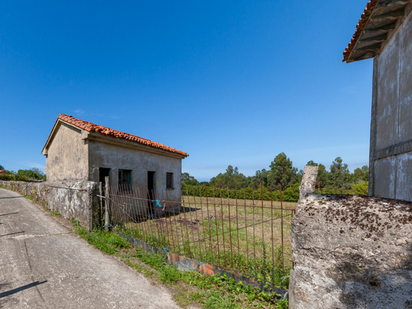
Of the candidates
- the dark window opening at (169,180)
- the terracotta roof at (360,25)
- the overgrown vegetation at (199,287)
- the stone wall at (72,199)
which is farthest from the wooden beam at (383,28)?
the dark window opening at (169,180)

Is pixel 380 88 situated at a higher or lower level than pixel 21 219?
higher

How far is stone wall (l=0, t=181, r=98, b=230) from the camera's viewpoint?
20.0ft

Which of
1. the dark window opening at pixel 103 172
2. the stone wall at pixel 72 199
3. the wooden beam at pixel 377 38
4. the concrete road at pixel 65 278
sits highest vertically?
the wooden beam at pixel 377 38

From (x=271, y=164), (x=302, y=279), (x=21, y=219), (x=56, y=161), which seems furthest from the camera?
(x=271, y=164)

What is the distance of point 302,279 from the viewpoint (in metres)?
2.10

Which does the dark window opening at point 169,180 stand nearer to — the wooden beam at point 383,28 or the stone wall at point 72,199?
the stone wall at point 72,199

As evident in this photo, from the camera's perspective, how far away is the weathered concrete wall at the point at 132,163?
7.93 meters

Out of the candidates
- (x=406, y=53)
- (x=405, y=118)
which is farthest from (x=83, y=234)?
(x=406, y=53)

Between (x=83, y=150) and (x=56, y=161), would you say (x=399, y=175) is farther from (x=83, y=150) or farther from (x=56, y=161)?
(x=56, y=161)

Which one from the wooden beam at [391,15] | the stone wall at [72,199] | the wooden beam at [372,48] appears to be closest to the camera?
the wooden beam at [391,15]

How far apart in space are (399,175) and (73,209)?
9.70 m

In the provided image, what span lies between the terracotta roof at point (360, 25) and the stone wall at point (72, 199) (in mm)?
8795

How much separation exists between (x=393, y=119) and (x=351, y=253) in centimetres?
599

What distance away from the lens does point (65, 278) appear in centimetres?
368
